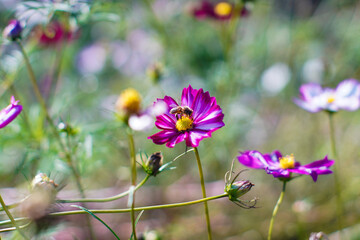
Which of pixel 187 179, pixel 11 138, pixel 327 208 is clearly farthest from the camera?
pixel 187 179

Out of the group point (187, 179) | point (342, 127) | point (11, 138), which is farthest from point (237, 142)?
point (11, 138)

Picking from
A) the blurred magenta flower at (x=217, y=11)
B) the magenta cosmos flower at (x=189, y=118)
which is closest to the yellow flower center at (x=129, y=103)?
the magenta cosmos flower at (x=189, y=118)

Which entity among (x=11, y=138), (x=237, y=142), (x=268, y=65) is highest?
(x=268, y=65)

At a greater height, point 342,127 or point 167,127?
point 342,127

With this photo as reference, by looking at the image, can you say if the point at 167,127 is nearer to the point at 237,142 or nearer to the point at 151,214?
the point at 151,214

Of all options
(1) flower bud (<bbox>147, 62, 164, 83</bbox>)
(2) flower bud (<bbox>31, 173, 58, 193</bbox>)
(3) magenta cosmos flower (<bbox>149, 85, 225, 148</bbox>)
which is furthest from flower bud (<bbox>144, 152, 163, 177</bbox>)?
(1) flower bud (<bbox>147, 62, 164, 83</bbox>)

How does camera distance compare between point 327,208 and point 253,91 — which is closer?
point 327,208

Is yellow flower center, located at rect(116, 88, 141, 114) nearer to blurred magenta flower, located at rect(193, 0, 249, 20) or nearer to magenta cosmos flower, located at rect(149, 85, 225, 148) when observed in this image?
magenta cosmos flower, located at rect(149, 85, 225, 148)
